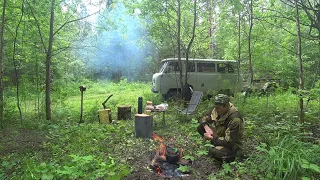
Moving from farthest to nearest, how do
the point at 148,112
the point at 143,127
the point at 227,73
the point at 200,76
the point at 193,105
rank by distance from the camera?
the point at 227,73 → the point at 200,76 → the point at 193,105 → the point at 148,112 → the point at 143,127

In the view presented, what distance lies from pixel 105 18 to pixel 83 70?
42.3 feet

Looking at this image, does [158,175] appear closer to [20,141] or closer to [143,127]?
[143,127]

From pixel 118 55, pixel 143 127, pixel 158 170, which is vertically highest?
pixel 118 55

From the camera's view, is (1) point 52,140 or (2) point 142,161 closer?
(2) point 142,161

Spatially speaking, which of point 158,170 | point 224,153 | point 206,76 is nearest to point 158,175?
point 158,170

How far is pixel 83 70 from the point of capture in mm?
18266

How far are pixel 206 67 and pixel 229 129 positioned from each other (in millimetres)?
6468

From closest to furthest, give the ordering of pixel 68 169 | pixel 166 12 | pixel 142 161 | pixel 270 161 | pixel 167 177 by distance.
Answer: pixel 68 169
pixel 270 161
pixel 167 177
pixel 142 161
pixel 166 12

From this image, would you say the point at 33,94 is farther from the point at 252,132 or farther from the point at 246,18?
the point at 246,18

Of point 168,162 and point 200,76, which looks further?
point 200,76

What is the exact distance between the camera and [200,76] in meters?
9.32

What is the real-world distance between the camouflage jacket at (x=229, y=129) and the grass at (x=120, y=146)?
265 millimetres

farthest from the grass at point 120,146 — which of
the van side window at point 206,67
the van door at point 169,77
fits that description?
the van side window at point 206,67

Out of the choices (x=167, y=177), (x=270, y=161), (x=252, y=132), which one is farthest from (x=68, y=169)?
(x=252, y=132)
